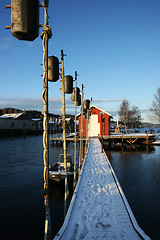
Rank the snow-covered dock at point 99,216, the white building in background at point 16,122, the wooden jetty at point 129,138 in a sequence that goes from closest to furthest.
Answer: the snow-covered dock at point 99,216, the wooden jetty at point 129,138, the white building in background at point 16,122

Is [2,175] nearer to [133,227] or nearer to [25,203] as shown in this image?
[25,203]

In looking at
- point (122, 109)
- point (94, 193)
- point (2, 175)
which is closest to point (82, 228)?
point (94, 193)

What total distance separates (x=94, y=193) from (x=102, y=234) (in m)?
2.93

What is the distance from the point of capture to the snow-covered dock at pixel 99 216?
15.8 ft

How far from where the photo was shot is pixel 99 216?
583 cm

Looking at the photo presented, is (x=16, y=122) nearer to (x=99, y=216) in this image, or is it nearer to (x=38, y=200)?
(x=38, y=200)

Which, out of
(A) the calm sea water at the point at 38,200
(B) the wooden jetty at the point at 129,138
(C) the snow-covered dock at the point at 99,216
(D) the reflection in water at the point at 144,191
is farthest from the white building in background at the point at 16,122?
(C) the snow-covered dock at the point at 99,216

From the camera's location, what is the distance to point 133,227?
5121mm

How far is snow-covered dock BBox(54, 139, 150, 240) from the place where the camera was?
189 inches

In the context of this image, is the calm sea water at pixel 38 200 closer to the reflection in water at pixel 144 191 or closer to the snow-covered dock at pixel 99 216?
the reflection in water at pixel 144 191

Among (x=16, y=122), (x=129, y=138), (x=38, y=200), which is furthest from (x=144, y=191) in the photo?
(x=16, y=122)

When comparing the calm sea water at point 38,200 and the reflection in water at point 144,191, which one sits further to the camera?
the reflection in water at point 144,191

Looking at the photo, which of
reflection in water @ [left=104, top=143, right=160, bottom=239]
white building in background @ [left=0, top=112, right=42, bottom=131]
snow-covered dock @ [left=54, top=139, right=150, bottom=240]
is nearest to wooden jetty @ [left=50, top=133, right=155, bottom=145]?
reflection in water @ [left=104, top=143, right=160, bottom=239]

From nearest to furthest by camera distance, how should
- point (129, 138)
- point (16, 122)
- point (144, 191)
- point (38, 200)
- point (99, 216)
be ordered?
1. point (99, 216)
2. point (38, 200)
3. point (144, 191)
4. point (129, 138)
5. point (16, 122)
